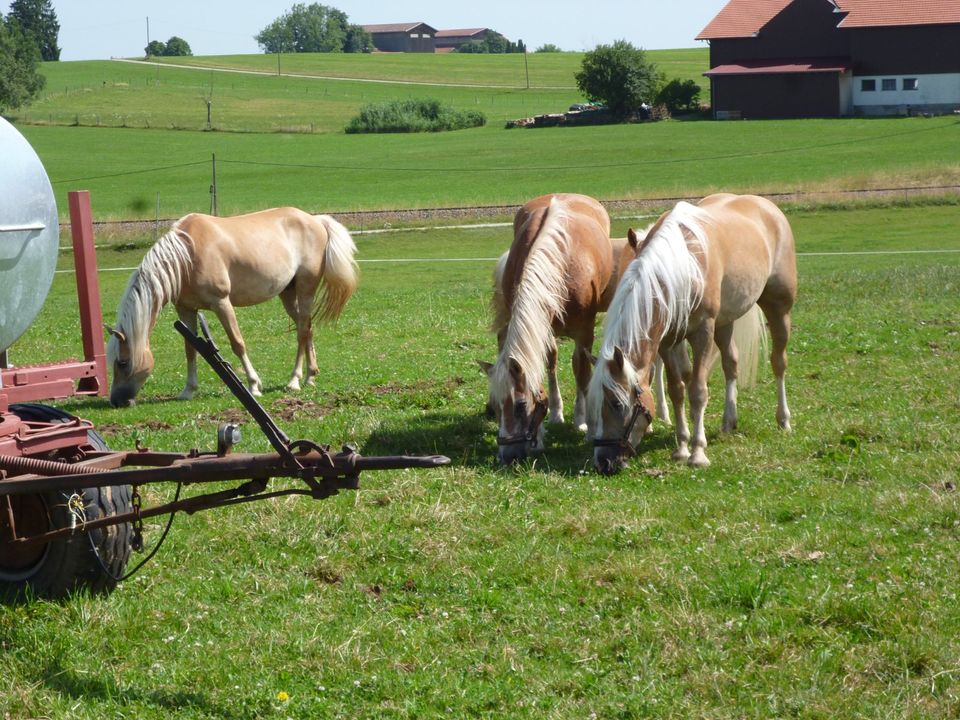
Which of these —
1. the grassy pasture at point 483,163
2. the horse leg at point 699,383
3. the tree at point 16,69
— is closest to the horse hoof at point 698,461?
the horse leg at point 699,383

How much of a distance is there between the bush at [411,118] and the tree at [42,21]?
235ft

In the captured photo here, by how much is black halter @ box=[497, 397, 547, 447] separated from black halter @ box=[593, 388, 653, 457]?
0.55 metres

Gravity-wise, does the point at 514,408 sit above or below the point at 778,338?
below

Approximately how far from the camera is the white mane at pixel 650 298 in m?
7.85

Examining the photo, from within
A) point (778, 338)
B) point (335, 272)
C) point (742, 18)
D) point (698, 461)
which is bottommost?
point (698, 461)

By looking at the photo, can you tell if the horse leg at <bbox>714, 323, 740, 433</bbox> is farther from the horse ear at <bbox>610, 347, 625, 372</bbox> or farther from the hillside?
the hillside

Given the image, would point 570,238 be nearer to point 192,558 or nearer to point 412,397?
point 412,397

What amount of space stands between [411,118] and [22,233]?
72937 mm

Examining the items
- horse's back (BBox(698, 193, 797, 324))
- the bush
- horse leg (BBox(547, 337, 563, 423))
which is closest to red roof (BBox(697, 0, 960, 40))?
the bush

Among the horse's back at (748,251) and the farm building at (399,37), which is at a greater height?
the farm building at (399,37)

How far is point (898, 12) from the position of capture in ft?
232

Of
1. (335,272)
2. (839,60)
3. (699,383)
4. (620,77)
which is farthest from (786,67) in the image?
(699,383)

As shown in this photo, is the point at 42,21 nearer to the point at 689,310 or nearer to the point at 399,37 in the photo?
the point at 399,37

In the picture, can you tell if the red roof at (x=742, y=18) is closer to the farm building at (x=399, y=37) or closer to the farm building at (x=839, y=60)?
the farm building at (x=839, y=60)
